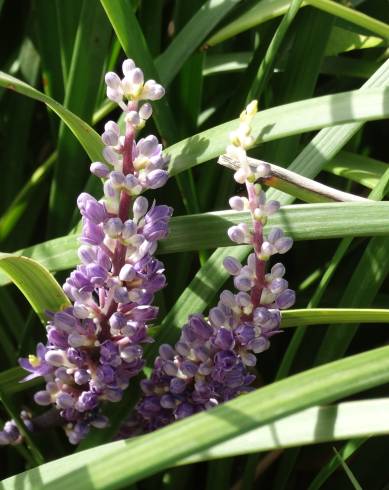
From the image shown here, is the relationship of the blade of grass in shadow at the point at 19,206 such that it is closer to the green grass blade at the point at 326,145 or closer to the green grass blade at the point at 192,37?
the green grass blade at the point at 192,37

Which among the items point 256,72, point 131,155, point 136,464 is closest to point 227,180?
point 256,72

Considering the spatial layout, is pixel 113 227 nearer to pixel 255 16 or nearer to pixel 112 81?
pixel 112 81

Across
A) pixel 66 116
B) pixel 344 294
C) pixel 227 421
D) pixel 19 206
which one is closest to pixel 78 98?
pixel 19 206

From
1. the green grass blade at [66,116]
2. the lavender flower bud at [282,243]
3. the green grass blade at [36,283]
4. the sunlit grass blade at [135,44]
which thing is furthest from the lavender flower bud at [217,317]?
the sunlit grass blade at [135,44]

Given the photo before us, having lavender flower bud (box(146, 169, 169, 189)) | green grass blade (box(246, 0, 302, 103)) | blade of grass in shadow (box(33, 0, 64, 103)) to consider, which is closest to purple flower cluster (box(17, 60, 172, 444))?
lavender flower bud (box(146, 169, 169, 189))

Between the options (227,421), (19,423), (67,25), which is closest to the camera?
(227,421)
